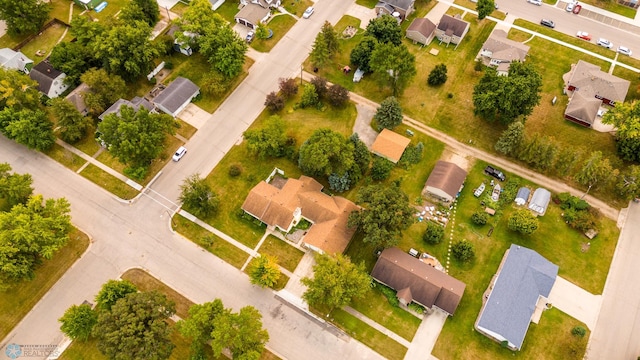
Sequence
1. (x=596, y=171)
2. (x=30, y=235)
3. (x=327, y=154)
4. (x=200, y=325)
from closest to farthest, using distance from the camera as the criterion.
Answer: (x=200, y=325) < (x=30, y=235) < (x=327, y=154) < (x=596, y=171)

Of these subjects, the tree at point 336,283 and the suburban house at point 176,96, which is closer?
the tree at point 336,283

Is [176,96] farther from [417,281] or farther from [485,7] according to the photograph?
[485,7]

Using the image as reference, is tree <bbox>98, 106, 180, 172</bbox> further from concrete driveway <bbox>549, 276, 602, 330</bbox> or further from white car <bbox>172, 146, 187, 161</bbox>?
concrete driveway <bbox>549, 276, 602, 330</bbox>

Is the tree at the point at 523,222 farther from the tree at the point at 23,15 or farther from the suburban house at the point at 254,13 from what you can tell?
the tree at the point at 23,15

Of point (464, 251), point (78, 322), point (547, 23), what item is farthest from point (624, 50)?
point (78, 322)

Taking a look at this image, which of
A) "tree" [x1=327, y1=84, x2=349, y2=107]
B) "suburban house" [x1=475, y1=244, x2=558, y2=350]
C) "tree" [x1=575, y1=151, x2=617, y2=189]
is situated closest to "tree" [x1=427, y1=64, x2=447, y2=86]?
"tree" [x1=327, y1=84, x2=349, y2=107]

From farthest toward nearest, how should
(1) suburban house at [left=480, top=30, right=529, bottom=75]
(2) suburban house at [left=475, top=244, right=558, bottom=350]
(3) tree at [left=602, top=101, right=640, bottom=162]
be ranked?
(1) suburban house at [left=480, top=30, right=529, bottom=75], (3) tree at [left=602, top=101, right=640, bottom=162], (2) suburban house at [left=475, top=244, right=558, bottom=350]

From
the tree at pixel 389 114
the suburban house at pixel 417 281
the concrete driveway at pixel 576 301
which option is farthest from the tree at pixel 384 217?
the concrete driveway at pixel 576 301
